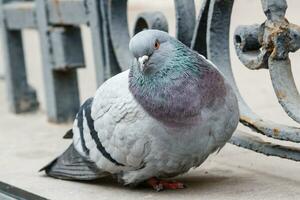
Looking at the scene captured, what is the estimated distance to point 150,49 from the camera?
10.8 ft

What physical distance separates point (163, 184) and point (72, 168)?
1.62 ft

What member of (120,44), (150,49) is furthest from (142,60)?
(120,44)

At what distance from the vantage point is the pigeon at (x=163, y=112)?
10.8 ft

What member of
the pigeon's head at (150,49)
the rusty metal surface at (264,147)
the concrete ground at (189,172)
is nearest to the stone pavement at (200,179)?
the concrete ground at (189,172)

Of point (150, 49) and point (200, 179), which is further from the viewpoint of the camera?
point (200, 179)

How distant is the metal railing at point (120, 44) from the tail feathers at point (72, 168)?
0.71 m

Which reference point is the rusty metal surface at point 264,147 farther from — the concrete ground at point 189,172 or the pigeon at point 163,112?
the pigeon at point 163,112

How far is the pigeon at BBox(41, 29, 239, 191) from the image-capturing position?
10.8 feet

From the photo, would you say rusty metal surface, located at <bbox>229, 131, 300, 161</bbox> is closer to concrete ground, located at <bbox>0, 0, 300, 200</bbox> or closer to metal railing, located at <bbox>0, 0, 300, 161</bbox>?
metal railing, located at <bbox>0, 0, 300, 161</bbox>

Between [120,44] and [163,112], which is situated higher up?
[120,44]

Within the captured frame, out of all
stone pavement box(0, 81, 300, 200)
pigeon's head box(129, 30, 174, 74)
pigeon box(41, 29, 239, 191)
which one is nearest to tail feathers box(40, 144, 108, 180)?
stone pavement box(0, 81, 300, 200)

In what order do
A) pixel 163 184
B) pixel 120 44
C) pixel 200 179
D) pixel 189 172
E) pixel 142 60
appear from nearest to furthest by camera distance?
pixel 142 60 → pixel 163 184 → pixel 200 179 → pixel 189 172 → pixel 120 44

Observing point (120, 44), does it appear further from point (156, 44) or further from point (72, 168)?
point (156, 44)

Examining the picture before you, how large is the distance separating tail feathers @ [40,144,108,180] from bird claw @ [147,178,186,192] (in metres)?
0.23
